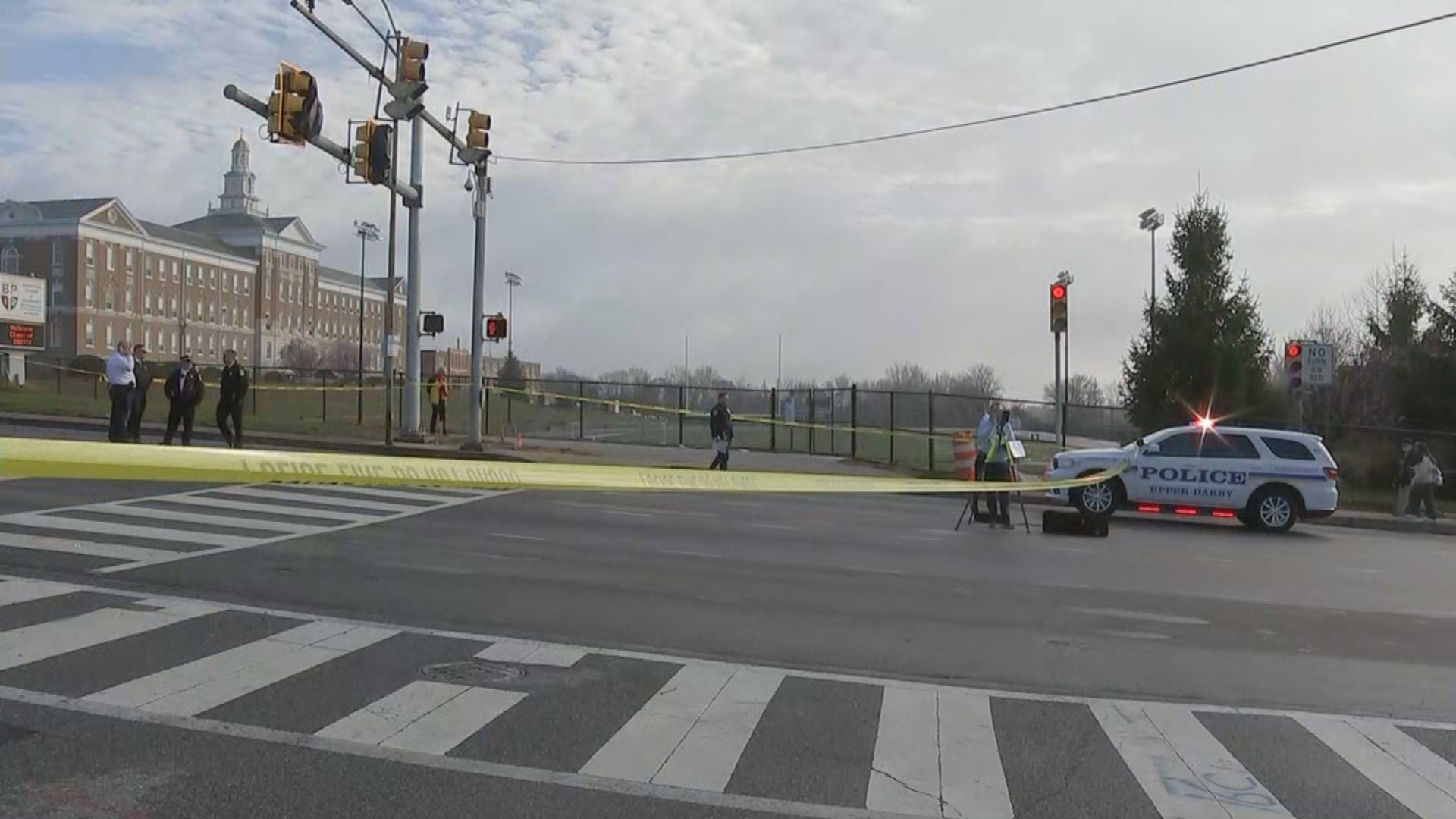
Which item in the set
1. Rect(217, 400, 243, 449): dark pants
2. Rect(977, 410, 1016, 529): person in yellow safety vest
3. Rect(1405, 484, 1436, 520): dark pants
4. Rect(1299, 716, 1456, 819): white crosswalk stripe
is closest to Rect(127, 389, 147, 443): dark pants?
Rect(217, 400, 243, 449): dark pants

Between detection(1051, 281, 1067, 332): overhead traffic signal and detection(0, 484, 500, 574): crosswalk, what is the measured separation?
11749 millimetres

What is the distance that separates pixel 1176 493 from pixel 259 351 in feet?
324

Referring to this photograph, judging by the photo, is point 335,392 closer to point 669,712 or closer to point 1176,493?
point 1176,493

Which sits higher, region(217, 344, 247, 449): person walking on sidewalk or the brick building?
the brick building

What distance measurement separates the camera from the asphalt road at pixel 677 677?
540 cm

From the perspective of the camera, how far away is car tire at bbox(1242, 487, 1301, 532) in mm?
19094

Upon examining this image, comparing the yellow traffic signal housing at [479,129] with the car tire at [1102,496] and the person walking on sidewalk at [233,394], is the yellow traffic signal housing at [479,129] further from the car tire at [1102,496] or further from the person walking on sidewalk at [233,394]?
the car tire at [1102,496]

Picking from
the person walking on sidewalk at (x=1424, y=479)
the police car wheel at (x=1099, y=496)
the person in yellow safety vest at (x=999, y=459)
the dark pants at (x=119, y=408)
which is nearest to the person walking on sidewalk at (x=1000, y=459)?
the person in yellow safety vest at (x=999, y=459)

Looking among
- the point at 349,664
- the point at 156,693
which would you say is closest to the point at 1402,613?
the point at 349,664

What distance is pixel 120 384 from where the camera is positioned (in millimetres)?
19359

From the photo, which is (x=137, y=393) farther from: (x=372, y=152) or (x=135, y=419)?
(x=372, y=152)

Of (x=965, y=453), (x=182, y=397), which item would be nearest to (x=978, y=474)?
(x=965, y=453)

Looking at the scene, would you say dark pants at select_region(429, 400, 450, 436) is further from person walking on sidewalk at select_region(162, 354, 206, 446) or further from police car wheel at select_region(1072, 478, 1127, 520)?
police car wheel at select_region(1072, 478, 1127, 520)

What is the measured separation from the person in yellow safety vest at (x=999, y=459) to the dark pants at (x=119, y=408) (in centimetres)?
1429
